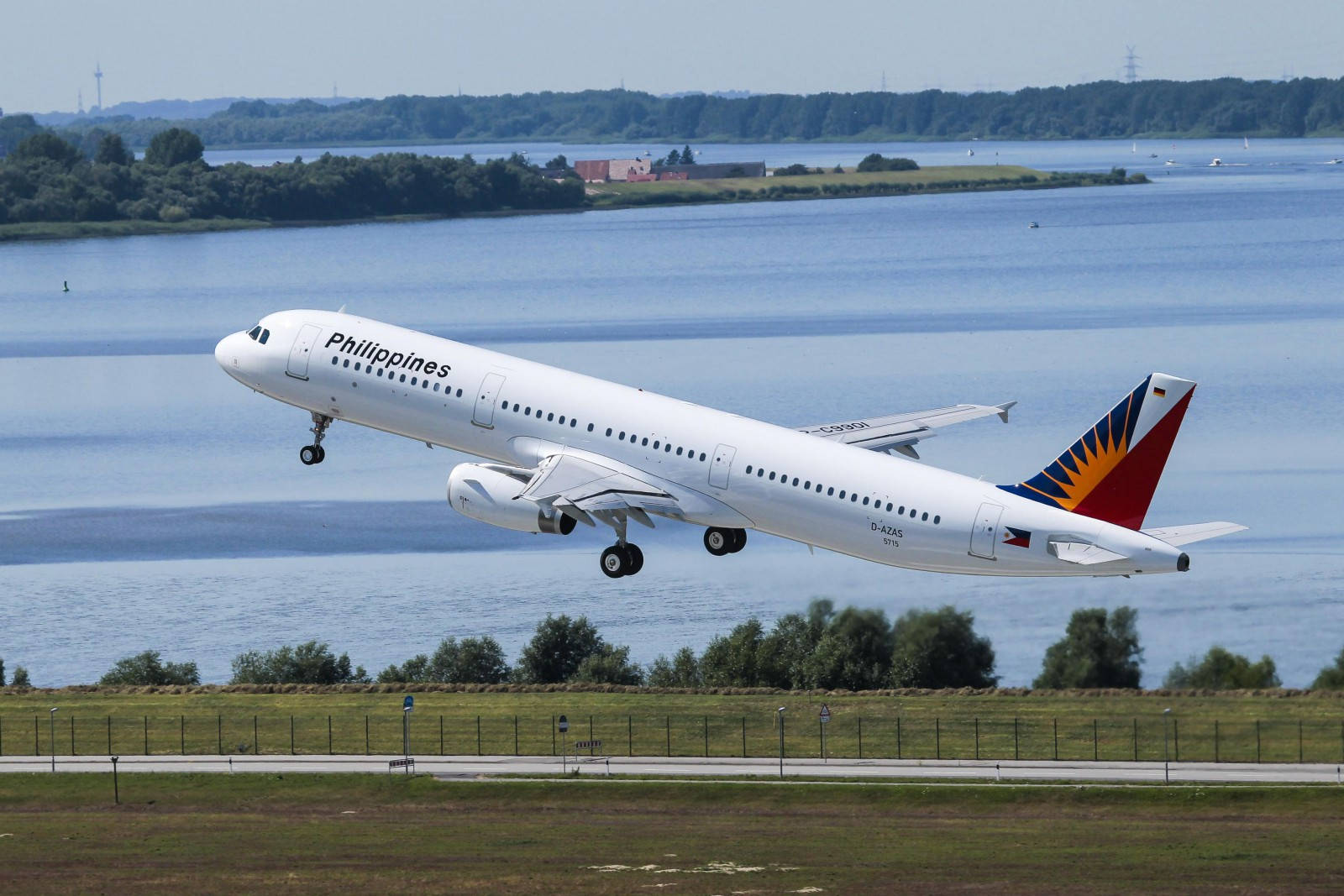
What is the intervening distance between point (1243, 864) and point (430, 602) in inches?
2929

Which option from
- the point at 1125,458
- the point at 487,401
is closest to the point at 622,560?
the point at 487,401

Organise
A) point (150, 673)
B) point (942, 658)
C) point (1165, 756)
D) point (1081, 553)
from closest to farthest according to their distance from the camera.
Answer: point (1081, 553) < point (1165, 756) < point (942, 658) < point (150, 673)

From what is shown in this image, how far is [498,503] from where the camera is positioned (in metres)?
76.6

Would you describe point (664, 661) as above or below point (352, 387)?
below

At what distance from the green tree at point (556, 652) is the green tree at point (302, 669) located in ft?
35.8

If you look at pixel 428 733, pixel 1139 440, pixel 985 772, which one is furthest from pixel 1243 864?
pixel 428 733

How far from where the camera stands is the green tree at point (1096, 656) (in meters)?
131

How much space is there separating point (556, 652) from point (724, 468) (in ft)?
210

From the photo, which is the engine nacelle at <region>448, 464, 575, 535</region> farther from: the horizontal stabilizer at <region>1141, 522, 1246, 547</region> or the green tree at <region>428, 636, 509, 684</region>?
the green tree at <region>428, 636, 509, 684</region>

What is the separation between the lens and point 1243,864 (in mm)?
91062

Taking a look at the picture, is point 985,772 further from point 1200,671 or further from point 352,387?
point 352,387

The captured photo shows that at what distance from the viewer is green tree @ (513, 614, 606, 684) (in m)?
136

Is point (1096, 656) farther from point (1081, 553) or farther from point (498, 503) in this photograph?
point (498, 503)

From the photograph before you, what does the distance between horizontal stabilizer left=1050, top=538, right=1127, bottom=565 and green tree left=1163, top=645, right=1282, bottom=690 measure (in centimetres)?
6279
